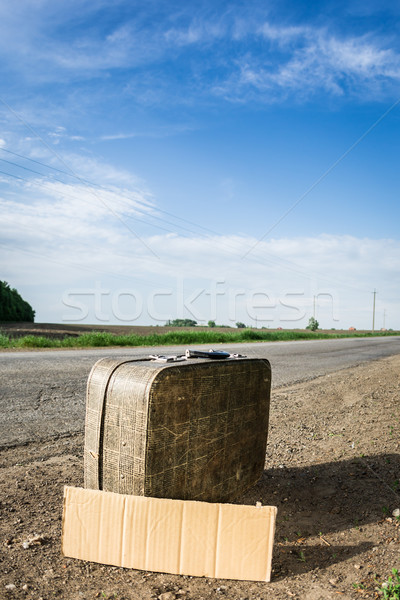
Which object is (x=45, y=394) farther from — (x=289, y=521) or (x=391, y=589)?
(x=391, y=589)

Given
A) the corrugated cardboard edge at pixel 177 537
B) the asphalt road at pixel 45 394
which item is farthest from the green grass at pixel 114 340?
the corrugated cardboard edge at pixel 177 537

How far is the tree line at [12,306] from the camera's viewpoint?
169 feet

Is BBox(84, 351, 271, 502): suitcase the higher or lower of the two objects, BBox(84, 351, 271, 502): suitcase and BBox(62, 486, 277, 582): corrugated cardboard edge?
the higher

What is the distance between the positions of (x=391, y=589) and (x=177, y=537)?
1.22 meters

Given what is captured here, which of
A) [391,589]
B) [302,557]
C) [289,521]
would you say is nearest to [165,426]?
[302,557]

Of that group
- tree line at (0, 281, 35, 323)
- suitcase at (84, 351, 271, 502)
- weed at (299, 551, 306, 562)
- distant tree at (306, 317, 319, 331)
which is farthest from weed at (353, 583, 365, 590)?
distant tree at (306, 317, 319, 331)

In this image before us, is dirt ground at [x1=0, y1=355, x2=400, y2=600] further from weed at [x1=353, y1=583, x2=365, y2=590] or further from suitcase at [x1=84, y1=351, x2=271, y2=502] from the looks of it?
suitcase at [x1=84, y1=351, x2=271, y2=502]

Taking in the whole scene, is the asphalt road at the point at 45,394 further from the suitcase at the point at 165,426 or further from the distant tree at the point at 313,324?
the distant tree at the point at 313,324

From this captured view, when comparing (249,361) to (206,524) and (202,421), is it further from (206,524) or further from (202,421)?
(206,524)

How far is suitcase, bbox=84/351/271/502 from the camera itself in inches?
107

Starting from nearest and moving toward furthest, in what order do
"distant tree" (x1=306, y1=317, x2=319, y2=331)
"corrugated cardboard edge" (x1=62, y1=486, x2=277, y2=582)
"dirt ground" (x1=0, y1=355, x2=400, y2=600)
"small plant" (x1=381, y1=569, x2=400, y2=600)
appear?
"small plant" (x1=381, y1=569, x2=400, y2=600) → "dirt ground" (x1=0, y1=355, x2=400, y2=600) → "corrugated cardboard edge" (x1=62, y1=486, x2=277, y2=582) → "distant tree" (x1=306, y1=317, x2=319, y2=331)

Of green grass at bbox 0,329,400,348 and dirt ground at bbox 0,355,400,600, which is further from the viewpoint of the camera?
green grass at bbox 0,329,400,348

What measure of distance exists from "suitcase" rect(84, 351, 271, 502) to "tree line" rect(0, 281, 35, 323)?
52.2 metres

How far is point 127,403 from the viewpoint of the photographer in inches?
110
